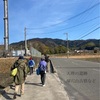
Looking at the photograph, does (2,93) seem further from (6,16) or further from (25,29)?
(25,29)

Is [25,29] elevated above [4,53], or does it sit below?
above

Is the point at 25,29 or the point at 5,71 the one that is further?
the point at 25,29

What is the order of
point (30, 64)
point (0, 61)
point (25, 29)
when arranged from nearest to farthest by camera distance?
point (30, 64) → point (0, 61) → point (25, 29)

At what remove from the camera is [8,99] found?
33.6ft

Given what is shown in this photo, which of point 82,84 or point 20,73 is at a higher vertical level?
point 20,73

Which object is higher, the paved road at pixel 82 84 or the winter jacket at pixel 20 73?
the winter jacket at pixel 20 73

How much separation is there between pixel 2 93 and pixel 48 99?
2250 millimetres

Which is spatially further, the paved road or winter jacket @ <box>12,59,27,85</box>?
the paved road

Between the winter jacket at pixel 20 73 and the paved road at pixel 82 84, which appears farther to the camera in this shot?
the paved road at pixel 82 84

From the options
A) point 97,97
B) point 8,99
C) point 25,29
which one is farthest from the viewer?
point 25,29

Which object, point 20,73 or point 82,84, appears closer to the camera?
Result: point 20,73

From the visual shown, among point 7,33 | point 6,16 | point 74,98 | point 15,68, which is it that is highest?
point 6,16

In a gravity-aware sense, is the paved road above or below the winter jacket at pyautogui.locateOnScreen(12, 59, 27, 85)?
below

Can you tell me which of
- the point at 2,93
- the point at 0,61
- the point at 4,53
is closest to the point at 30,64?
the point at 0,61
